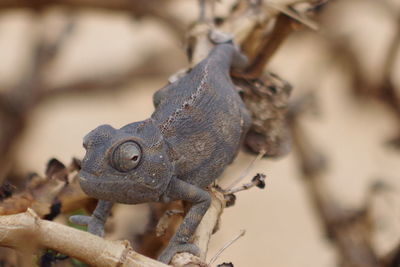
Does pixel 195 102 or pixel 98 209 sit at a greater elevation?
pixel 195 102

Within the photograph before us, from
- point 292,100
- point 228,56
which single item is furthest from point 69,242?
point 292,100

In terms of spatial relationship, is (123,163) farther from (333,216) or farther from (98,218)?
(333,216)

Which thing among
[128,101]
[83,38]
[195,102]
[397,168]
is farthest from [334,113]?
[195,102]

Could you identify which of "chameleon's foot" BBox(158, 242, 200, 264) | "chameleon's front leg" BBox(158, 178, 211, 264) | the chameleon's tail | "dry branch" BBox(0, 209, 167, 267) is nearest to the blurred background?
the chameleon's tail

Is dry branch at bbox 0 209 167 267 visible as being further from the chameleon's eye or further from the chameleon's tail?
the chameleon's tail

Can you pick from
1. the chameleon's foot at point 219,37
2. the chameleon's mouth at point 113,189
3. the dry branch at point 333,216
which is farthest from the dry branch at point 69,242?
the dry branch at point 333,216

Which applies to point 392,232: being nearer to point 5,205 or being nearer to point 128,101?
point 5,205
